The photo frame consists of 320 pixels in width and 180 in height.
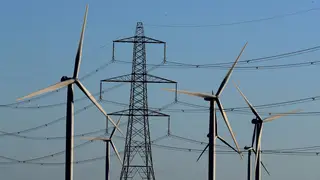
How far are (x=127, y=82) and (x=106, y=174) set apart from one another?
1424 cm

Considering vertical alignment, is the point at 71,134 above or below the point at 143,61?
below

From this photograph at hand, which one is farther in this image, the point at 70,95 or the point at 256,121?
the point at 256,121

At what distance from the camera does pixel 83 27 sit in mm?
92875

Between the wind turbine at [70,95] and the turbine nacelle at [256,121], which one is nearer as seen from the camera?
the wind turbine at [70,95]

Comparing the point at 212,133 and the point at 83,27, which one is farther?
the point at 212,133

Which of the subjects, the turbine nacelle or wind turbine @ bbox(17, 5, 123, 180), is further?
the turbine nacelle

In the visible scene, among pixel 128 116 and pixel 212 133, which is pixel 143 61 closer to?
pixel 128 116

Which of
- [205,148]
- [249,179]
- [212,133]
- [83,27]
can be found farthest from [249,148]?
[83,27]

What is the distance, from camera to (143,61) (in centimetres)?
12694

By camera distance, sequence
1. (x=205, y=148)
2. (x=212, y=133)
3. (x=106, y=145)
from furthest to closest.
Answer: (x=106, y=145)
(x=205, y=148)
(x=212, y=133)

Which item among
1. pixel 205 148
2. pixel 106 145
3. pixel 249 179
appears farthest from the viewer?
pixel 106 145

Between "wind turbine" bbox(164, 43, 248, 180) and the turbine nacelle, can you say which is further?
the turbine nacelle

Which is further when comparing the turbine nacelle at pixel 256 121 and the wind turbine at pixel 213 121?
the turbine nacelle at pixel 256 121

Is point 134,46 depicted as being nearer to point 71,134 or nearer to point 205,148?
point 205,148
